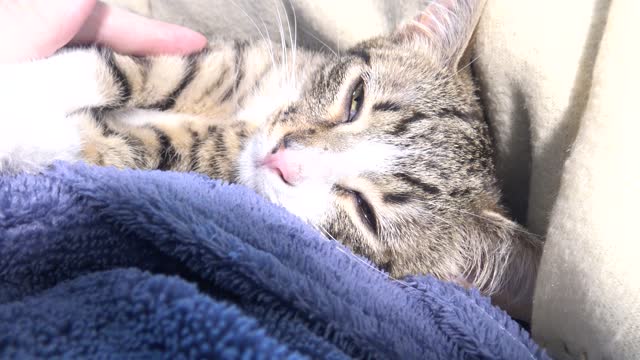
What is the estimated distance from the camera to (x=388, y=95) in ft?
3.76

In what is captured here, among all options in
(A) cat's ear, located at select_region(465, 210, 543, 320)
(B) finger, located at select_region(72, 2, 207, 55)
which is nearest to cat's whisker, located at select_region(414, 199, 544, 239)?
(A) cat's ear, located at select_region(465, 210, 543, 320)

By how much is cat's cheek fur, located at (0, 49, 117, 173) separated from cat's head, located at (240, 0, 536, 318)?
0.31 metres

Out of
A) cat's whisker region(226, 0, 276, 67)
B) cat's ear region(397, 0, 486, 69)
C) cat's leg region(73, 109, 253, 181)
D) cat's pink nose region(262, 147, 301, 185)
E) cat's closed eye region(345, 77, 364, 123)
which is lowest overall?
cat's leg region(73, 109, 253, 181)

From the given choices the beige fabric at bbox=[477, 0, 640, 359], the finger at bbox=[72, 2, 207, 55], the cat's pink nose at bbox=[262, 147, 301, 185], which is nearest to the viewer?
the beige fabric at bbox=[477, 0, 640, 359]

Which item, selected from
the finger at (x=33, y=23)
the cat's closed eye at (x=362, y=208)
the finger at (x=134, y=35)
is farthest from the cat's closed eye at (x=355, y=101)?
the finger at (x=33, y=23)

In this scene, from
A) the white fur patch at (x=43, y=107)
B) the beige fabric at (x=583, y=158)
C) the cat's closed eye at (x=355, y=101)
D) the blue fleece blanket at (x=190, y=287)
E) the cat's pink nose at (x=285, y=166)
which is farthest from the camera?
the cat's closed eye at (x=355, y=101)

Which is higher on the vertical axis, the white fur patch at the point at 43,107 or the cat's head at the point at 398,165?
the cat's head at the point at 398,165

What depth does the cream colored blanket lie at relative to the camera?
704 mm

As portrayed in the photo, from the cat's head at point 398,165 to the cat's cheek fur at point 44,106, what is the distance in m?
0.31

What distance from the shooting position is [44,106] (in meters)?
0.95

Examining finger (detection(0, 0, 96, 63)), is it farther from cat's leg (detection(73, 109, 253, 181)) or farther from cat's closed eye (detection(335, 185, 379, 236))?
cat's closed eye (detection(335, 185, 379, 236))

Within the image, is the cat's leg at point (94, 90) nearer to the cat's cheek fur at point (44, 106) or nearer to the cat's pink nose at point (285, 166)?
the cat's cheek fur at point (44, 106)

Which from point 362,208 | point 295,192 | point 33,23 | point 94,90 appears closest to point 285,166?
point 295,192

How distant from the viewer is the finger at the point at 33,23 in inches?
37.4
